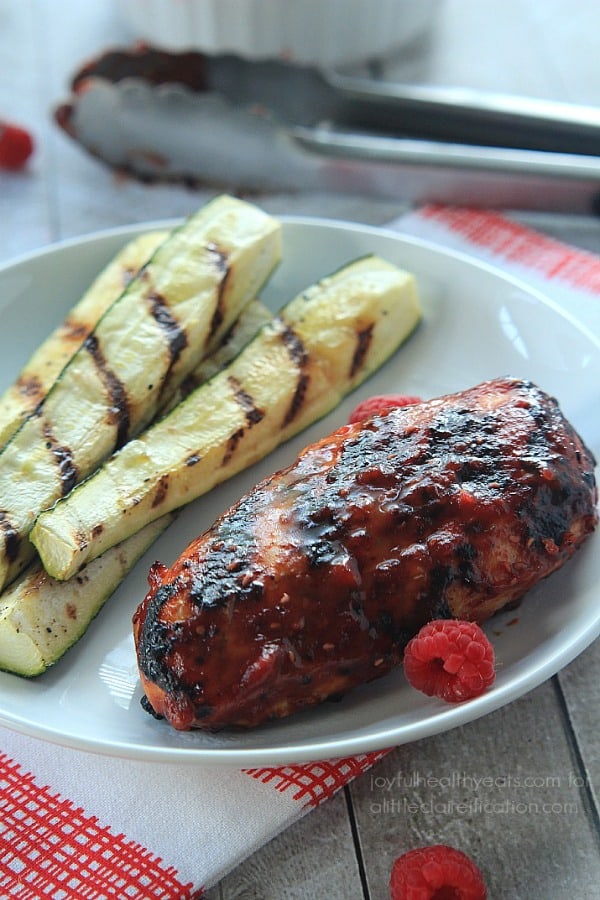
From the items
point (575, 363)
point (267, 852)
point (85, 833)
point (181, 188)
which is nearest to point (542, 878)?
point (267, 852)

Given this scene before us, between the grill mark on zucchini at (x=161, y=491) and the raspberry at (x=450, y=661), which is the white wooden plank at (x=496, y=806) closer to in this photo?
the raspberry at (x=450, y=661)

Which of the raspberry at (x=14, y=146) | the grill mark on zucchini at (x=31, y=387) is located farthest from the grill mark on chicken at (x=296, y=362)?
the raspberry at (x=14, y=146)

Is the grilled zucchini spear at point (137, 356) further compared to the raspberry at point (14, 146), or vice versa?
the raspberry at point (14, 146)

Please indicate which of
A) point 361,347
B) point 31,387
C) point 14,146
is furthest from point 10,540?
point 14,146

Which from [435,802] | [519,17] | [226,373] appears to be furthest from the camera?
[519,17]

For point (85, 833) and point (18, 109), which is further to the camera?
point (18, 109)

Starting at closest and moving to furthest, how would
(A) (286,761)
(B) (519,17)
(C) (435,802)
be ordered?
(A) (286,761)
(C) (435,802)
(B) (519,17)

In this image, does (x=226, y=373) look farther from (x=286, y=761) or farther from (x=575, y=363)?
(x=286, y=761)
